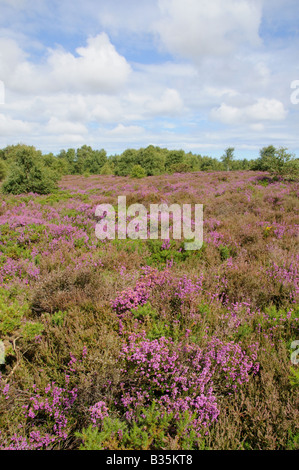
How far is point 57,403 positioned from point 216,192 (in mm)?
12371

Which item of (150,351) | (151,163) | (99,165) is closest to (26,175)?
(150,351)

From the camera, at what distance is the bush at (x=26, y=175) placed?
13750 millimetres

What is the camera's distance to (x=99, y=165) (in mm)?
65375

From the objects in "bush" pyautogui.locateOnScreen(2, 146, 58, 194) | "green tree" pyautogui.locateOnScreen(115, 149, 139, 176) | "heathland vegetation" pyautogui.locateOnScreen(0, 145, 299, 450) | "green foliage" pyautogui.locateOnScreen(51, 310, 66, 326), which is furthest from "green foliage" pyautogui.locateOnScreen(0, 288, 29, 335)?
"green tree" pyautogui.locateOnScreen(115, 149, 139, 176)

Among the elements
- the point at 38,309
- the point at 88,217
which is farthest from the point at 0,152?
the point at 38,309

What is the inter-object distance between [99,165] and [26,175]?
54.3 m

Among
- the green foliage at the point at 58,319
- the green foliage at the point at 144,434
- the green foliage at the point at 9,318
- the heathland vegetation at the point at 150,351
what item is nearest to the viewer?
the green foliage at the point at 144,434

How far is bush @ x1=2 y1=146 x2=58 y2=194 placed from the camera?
13.8 meters

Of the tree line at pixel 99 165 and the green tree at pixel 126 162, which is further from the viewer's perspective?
the green tree at pixel 126 162

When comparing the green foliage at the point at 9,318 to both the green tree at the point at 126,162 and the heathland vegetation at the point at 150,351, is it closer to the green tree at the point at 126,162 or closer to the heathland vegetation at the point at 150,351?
the heathland vegetation at the point at 150,351

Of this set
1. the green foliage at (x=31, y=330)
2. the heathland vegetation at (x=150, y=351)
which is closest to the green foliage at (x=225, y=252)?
the heathland vegetation at (x=150, y=351)

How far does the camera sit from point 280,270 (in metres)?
4.17

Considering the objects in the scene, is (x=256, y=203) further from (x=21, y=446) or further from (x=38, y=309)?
(x=21, y=446)

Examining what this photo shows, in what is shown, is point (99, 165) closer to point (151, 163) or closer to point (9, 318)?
point (151, 163)
